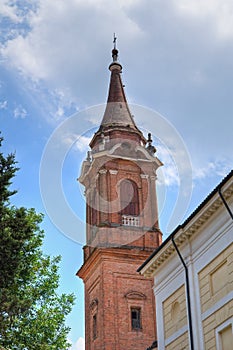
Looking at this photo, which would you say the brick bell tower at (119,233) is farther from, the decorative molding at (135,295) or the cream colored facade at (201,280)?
the cream colored facade at (201,280)

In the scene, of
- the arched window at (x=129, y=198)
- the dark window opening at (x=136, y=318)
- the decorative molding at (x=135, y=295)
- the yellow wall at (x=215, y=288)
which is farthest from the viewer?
the arched window at (x=129, y=198)

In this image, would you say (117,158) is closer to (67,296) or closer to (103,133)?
(103,133)

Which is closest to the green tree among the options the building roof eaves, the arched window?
the building roof eaves

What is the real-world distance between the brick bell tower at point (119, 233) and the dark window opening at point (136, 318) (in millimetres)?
54

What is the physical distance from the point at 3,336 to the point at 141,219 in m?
16.6

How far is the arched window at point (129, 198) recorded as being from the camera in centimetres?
3934

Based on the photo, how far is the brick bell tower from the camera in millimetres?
35031

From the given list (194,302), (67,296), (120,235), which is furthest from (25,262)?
(120,235)

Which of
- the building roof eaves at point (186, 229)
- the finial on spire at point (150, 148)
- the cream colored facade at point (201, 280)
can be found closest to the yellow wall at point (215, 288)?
the cream colored facade at point (201, 280)

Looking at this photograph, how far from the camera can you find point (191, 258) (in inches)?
830

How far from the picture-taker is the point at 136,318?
35.4 m

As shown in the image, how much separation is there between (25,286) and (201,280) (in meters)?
9.75

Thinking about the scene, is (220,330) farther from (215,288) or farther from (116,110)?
(116,110)

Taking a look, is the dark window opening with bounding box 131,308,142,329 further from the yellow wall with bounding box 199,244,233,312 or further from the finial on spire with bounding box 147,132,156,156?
the yellow wall with bounding box 199,244,233,312
